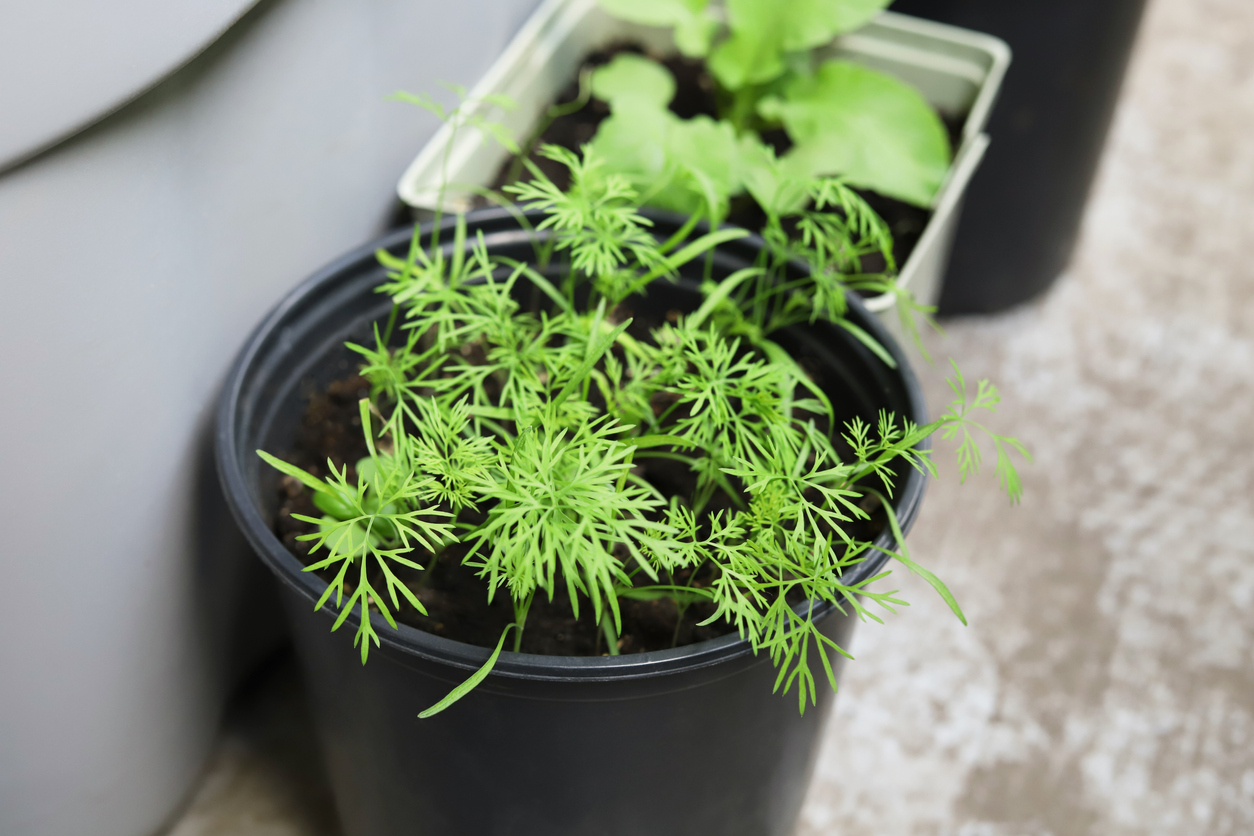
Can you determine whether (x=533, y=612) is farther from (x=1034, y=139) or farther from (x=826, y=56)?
(x=1034, y=139)

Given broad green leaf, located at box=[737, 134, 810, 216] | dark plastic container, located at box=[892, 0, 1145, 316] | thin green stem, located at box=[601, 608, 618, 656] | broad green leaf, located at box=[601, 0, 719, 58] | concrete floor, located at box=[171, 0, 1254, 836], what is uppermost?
broad green leaf, located at box=[601, 0, 719, 58]

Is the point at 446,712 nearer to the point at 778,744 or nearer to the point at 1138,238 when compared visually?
the point at 778,744

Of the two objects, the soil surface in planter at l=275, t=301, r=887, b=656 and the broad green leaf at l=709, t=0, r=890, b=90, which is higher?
the broad green leaf at l=709, t=0, r=890, b=90

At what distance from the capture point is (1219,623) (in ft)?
3.64

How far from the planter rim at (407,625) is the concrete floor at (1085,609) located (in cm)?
42

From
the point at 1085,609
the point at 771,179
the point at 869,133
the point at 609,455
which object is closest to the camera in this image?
the point at 609,455

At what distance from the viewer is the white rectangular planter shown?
95 cm

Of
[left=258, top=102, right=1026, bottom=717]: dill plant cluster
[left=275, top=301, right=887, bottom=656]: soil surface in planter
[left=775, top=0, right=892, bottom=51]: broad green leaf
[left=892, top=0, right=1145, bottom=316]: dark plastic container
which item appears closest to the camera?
[left=258, top=102, right=1026, bottom=717]: dill plant cluster

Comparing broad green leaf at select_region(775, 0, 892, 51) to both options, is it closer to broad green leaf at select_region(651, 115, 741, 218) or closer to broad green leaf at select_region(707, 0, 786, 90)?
broad green leaf at select_region(707, 0, 786, 90)

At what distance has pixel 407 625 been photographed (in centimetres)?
64

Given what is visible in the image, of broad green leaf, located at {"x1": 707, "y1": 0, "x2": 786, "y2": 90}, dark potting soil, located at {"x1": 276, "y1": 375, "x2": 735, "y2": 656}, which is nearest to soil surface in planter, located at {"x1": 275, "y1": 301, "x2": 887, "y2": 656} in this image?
dark potting soil, located at {"x1": 276, "y1": 375, "x2": 735, "y2": 656}

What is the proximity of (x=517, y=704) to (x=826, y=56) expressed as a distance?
2.60 ft

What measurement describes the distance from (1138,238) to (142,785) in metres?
1.37

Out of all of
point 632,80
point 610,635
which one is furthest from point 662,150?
point 610,635
